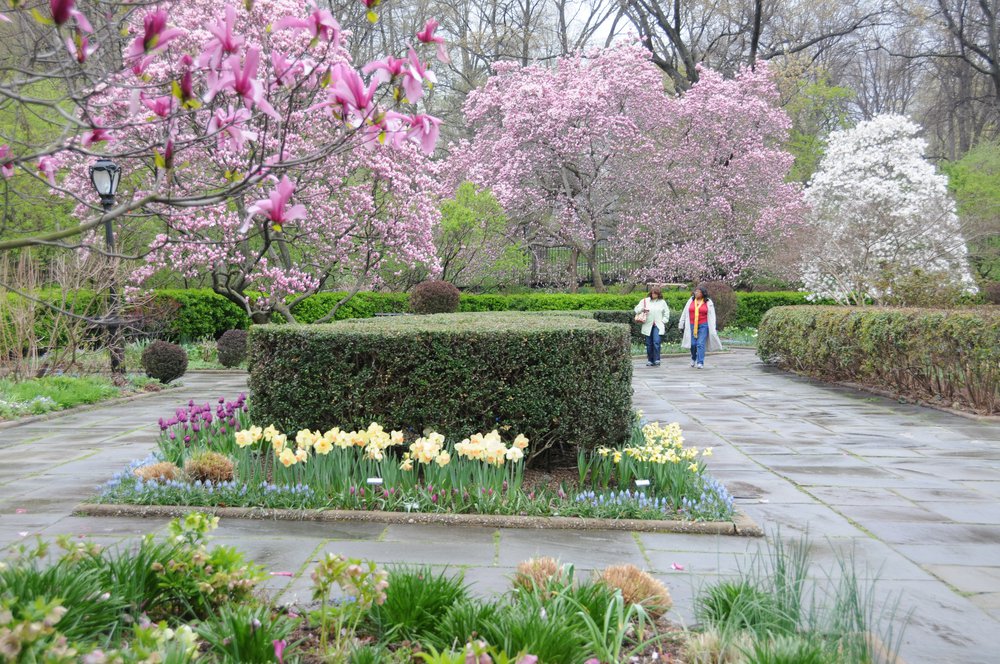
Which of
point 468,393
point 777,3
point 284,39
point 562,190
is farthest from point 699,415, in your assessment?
point 777,3

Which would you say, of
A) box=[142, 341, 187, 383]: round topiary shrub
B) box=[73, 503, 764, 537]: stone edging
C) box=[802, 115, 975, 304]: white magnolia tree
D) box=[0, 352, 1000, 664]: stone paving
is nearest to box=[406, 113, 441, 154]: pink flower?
box=[0, 352, 1000, 664]: stone paving

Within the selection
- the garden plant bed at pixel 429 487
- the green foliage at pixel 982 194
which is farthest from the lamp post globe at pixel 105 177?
the green foliage at pixel 982 194

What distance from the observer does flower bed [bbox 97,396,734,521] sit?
4406 mm

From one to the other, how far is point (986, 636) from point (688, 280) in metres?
22.7

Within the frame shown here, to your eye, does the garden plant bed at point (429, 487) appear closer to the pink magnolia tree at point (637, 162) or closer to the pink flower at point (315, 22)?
the pink flower at point (315, 22)

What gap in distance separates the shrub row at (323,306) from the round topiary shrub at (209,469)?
856cm

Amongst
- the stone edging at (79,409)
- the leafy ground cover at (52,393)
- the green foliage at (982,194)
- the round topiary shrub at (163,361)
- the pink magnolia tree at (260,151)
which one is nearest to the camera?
the pink magnolia tree at (260,151)

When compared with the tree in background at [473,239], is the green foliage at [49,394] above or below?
below

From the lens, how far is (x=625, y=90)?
21.5m

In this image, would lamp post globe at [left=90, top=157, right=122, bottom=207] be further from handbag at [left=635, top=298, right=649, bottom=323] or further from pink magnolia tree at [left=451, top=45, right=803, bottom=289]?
pink magnolia tree at [left=451, top=45, right=803, bottom=289]

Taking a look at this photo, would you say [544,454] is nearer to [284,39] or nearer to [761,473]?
[761,473]

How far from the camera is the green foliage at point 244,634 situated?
2.24 metres

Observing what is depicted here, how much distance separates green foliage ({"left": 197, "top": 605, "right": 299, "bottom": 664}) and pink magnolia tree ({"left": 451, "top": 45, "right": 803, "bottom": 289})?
65.2 ft

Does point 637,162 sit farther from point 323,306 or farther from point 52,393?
point 52,393
